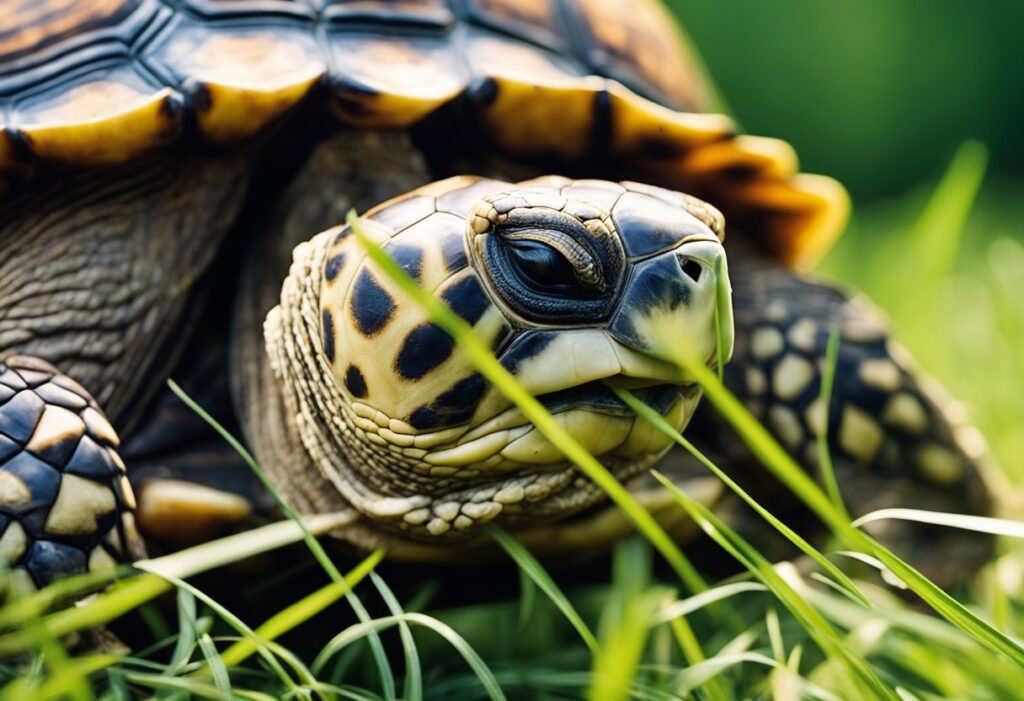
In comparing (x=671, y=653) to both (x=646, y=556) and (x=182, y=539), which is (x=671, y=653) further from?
(x=182, y=539)

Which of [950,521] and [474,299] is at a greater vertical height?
[474,299]

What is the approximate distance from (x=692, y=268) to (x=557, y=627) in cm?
60

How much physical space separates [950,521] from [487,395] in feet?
1.55

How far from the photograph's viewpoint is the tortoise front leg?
1.69 metres

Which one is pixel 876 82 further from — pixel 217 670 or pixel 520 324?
pixel 217 670

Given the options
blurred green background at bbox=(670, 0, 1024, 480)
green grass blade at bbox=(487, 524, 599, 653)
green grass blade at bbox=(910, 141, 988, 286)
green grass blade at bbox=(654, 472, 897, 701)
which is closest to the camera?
green grass blade at bbox=(654, 472, 897, 701)

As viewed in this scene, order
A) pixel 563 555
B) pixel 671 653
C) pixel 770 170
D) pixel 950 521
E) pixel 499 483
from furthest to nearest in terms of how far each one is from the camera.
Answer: pixel 770 170, pixel 563 555, pixel 671 653, pixel 499 483, pixel 950 521

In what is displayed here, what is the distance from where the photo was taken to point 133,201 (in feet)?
4.76

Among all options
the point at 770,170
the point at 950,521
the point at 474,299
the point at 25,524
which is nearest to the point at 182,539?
the point at 25,524

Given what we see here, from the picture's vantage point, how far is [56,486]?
1168 millimetres

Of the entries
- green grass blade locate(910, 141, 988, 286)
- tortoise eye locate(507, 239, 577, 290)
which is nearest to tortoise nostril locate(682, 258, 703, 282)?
tortoise eye locate(507, 239, 577, 290)

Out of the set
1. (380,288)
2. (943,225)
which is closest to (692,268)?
(380,288)

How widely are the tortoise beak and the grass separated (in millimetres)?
122

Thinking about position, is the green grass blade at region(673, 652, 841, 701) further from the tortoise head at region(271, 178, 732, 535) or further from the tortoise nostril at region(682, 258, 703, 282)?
the tortoise nostril at region(682, 258, 703, 282)
